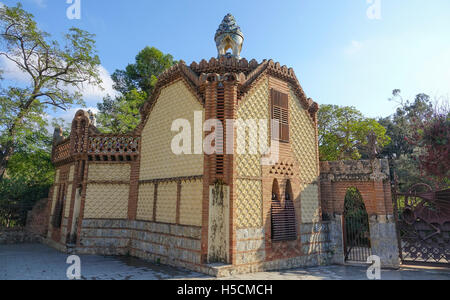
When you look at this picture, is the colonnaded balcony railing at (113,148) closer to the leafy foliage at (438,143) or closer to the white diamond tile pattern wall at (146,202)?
the white diamond tile pattern wall at (146,202)

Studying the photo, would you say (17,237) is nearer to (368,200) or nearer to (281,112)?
(281,112)

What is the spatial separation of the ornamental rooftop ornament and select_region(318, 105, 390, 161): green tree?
39.2 ft

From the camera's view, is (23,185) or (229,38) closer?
(229,38)

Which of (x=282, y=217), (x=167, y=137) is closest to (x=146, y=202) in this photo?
(x=167, y=137)

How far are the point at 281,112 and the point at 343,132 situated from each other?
41.7ft

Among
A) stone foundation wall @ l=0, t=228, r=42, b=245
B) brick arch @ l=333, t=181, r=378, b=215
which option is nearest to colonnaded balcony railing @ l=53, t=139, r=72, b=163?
stone foundation wall @ l=0, t=228, r=42, b=245

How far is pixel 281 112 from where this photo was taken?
395 inches

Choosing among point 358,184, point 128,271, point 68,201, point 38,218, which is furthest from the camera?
point 38,218

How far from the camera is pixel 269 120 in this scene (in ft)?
31.3

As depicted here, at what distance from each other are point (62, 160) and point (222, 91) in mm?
9885

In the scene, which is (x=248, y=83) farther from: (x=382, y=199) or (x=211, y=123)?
(x=382, y=199)

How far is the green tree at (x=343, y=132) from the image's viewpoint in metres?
19.8

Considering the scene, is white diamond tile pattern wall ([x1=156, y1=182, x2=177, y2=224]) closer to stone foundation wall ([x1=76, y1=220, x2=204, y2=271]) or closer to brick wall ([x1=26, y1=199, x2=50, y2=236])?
stone foundation wall ([x1=76, y1=220, x2=204, y2=271])

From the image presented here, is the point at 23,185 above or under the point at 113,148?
under
